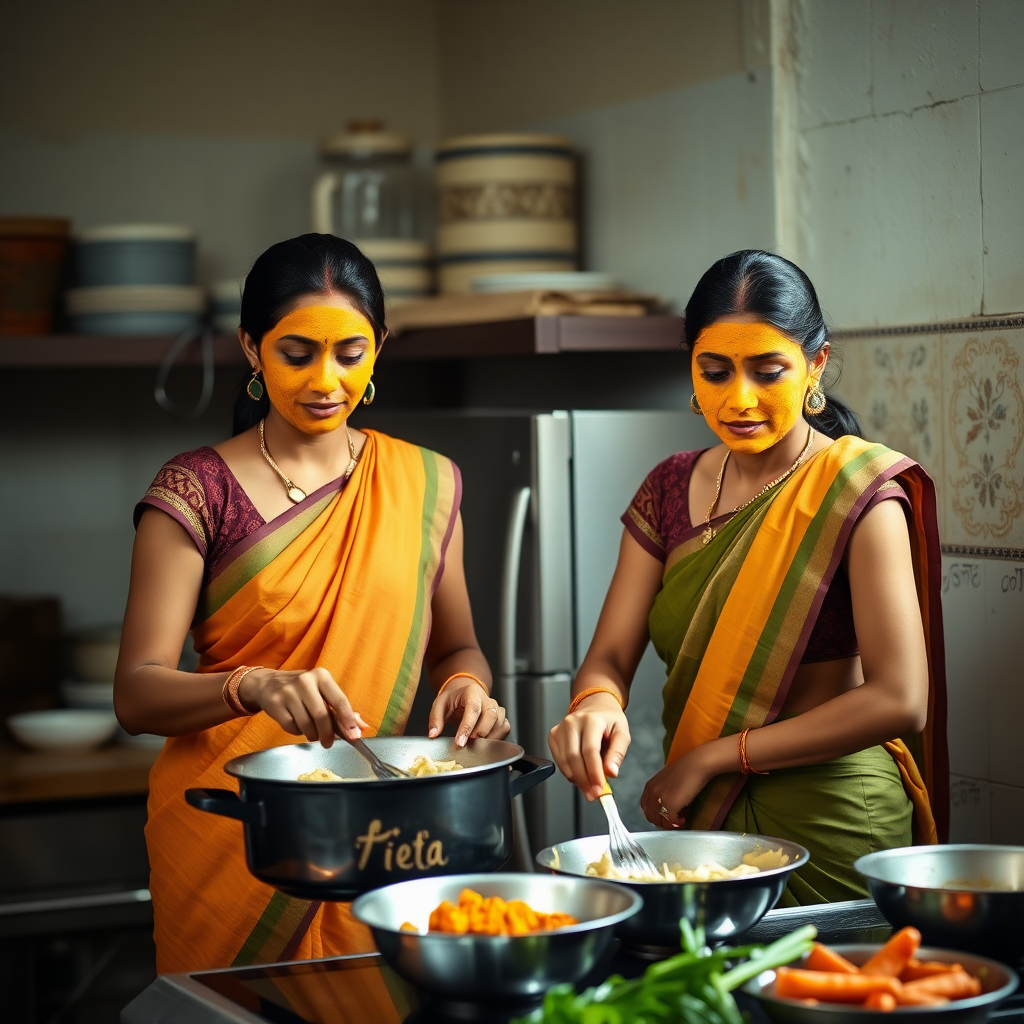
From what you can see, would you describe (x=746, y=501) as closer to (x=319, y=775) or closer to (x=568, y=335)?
(x=319, y=775)

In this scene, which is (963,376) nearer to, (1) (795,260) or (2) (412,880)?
(1) (795,260)

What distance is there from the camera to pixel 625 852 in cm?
144

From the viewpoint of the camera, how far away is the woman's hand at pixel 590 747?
1.60m

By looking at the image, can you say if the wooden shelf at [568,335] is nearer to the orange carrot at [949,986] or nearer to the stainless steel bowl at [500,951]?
the stainless steel bowl at [500,951]

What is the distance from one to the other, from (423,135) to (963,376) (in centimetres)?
197

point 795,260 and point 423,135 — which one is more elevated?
point 423,135

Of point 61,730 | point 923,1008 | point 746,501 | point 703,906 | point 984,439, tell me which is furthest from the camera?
point 61,730

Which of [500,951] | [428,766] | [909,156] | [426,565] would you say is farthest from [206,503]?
[909,156]

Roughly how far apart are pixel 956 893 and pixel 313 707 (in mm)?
645

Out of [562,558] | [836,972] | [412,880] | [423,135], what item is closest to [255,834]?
[412,880]

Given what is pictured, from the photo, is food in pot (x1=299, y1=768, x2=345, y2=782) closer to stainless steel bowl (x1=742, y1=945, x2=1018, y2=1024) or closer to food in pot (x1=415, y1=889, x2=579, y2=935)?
food in pot (x1=415, y1=889, x2=579, y2=935)

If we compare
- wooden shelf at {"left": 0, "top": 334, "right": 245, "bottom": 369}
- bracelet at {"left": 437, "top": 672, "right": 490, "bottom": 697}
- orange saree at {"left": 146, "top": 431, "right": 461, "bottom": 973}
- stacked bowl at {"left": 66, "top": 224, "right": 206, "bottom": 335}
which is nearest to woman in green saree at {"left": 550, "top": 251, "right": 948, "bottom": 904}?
bracelet at {"left": 437, "top": 672, "right": 490, "bottom": 697}

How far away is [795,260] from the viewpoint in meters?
2.80

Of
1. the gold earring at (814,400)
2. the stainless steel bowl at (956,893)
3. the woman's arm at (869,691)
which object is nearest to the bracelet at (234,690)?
the woman's arm at (869,691)
